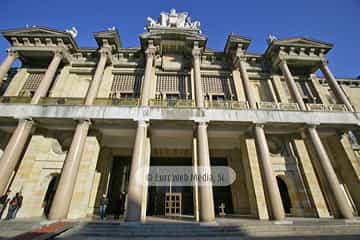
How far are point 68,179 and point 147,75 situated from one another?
26.4ft

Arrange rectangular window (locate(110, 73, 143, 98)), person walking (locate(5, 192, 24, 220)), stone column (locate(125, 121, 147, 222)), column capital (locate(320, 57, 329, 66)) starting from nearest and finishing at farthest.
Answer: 1. stone column (locate(125, 121, 147, 222))
2. person walking (locate(5, 192, 24, 220))
3. column capital (locate(320, 57, 329, 66))
4. rectangular window (locate(110, 73, 143, 98))

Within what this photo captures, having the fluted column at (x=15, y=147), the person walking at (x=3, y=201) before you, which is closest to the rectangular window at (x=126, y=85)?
the fluted column at (x=15, y=147)

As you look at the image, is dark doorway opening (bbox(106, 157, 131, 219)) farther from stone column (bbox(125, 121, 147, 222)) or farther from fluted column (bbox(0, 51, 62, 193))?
fluted column (bbox(0, 51, 62, 193))

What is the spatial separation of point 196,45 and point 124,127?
863cm

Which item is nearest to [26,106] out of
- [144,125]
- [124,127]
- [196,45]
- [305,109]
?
[124,127]

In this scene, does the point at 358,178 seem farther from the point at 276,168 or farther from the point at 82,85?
the point at 82,85

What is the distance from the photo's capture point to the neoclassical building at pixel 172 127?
1033 centimetres

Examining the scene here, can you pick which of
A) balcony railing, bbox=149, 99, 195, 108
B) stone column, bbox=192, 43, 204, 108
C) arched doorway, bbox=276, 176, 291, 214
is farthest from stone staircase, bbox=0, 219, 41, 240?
arched doorway, bbox=276, 176, 291, 214

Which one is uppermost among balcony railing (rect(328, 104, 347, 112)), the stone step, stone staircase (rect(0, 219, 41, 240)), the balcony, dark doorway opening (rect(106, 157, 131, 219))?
the balcony

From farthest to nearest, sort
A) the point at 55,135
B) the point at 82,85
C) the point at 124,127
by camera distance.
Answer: the point at 82,85, the point at 55,135, the point at 124,127

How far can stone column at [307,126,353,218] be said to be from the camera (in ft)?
30.2

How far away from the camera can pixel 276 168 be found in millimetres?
12555

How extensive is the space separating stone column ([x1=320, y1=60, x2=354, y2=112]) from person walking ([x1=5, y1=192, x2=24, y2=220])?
22.5 meters

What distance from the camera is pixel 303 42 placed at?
14594mm
